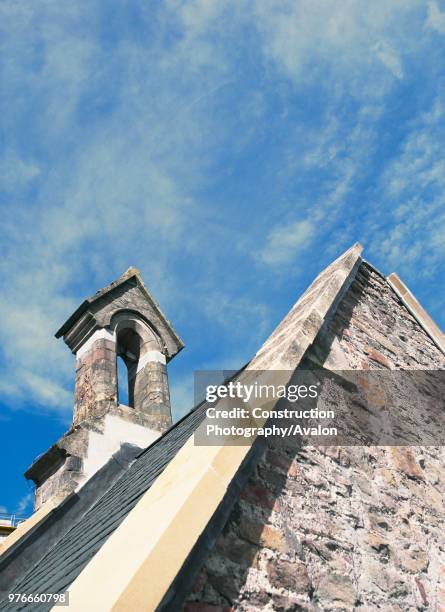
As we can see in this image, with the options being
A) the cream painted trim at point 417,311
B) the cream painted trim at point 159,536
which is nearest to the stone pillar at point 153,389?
the cream painted trim at point 417,311

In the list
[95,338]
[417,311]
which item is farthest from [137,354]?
[417,311]

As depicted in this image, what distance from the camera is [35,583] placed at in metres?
3.96

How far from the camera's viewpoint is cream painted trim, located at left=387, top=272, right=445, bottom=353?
5.86 metres

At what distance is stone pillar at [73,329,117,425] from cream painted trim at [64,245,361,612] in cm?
490

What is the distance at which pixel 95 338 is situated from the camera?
8.42 metres

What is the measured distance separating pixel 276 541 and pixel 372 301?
331 centimetres

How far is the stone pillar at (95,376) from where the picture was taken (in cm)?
743

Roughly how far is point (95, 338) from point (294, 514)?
244 inches

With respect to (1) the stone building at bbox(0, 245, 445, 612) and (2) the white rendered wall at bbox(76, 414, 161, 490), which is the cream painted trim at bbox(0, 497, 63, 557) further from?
(2) the white rendered wall at bbox(76, 414, 161, 490)

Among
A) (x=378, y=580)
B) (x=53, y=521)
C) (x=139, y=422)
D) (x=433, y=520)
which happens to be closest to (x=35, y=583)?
(x=53, y=521)

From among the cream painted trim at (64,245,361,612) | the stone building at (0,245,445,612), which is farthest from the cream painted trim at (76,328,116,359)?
the cream painted trim at (64,245,361,612)

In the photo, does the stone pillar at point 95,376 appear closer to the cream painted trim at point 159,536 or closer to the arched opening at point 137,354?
the arched opening at point 137,354

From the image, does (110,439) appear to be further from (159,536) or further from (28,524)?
(159,536)

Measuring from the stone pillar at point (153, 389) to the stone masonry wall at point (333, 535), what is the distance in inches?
170
